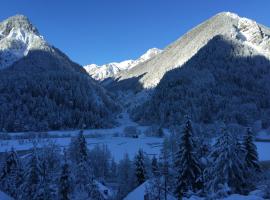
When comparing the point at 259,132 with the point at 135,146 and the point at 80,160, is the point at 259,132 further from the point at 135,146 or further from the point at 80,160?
the point at 80,160

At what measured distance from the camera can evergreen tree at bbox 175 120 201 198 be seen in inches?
1665

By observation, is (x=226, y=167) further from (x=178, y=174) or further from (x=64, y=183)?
(x=64, y=183)

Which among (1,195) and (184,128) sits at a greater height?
(184,128)

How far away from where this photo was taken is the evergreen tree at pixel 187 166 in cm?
4228

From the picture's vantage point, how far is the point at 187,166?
42656mm

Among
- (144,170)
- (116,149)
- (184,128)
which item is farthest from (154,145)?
(184,128)

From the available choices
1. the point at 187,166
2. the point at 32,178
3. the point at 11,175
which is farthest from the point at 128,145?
the point at 187,166

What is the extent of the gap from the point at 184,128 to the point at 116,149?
102 m

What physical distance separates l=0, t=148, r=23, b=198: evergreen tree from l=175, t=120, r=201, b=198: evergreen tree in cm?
2236

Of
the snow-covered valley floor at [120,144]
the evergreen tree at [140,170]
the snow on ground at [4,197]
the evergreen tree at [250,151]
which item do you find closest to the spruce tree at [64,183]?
the snow on ground at [4,197]

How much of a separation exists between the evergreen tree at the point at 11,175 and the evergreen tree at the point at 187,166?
22355mm

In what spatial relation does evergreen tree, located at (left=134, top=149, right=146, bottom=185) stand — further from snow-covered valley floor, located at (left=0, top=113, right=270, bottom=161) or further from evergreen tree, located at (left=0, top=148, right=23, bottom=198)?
snow-covered valley floor, located at (left=0, top=113, right=270, bottom=161)

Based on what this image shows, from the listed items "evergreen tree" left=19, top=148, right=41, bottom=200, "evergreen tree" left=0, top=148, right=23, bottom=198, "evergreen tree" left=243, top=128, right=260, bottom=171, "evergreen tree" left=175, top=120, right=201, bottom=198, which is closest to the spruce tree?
"evergreen tree" left=19, top=148, right=41, bottom=200

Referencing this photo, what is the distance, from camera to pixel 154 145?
151500mm
